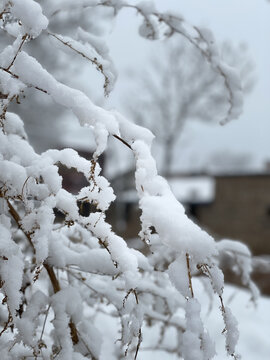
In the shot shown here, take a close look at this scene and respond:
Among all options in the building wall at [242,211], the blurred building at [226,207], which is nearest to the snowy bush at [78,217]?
the blurred building at [226,207]

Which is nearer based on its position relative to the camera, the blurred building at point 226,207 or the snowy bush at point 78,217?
the snowy bush at point 78,217

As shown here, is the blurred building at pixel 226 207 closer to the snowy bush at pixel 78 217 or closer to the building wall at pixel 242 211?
the building wall at pixel 242 211

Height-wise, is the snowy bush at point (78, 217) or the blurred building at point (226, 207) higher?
the snowy bush at point (78, 217)

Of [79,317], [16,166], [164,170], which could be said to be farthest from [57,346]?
[164,170]

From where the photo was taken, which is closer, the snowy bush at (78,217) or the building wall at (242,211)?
the snowy bush at (78,217)

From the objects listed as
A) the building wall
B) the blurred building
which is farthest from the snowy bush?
the building wall

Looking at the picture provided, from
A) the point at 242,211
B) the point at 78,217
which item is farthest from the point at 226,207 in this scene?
the point at 78,217

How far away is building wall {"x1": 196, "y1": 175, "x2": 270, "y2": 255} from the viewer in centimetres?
2066

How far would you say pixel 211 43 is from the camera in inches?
65.7

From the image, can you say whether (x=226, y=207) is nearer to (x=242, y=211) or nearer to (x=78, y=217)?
(x=242, y=211)

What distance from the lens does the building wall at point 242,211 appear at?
20.7m

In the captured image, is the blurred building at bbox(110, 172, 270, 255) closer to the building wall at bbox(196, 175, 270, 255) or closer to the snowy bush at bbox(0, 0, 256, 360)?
the building wall at bbox(196, 175, 270, 255)

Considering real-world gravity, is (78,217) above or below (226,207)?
above

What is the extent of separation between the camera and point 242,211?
21.4m
